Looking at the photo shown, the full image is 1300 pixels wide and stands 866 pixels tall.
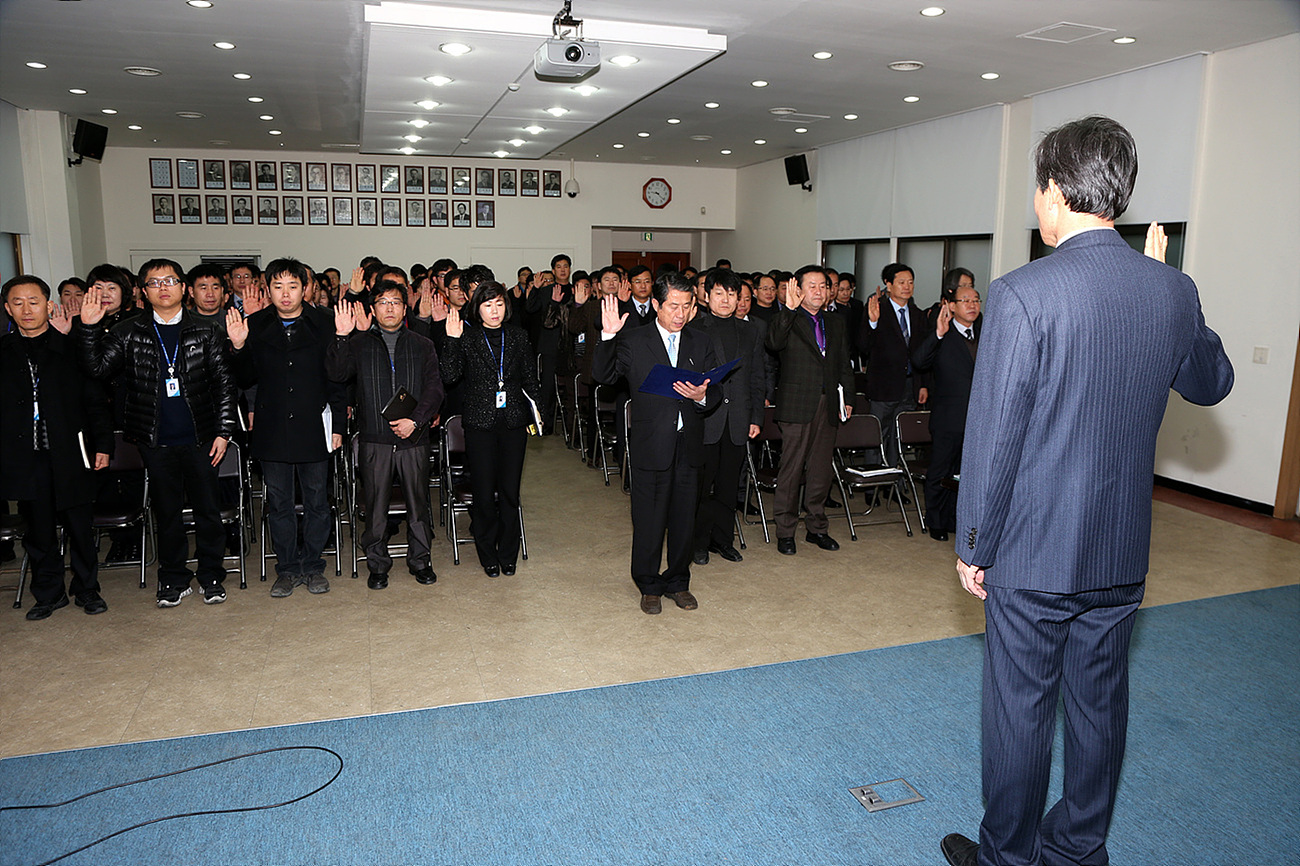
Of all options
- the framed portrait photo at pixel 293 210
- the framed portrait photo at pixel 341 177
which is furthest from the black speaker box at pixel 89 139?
the framed portrait photo at pixel 341 177

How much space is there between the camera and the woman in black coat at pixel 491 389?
523 cm

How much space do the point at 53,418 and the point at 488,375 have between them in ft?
7.44

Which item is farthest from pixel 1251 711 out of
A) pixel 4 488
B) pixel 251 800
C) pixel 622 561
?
pixel 4 488

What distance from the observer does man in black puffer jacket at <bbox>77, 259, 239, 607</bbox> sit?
A: 15.3ft

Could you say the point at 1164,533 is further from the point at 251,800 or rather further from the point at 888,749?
the point at 251,800

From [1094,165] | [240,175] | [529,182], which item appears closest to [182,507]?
[1094,165]

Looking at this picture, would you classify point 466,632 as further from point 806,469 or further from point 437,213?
point 437,213

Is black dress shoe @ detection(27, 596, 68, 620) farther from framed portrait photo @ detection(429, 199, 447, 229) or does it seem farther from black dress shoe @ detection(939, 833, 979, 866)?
framed portrait photo @ detection(429, 199, 447, 229)

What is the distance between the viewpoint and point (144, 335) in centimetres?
466

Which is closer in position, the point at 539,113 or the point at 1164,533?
the point at 1164,533

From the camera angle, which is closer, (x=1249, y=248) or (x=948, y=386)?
(x=948, y=386)

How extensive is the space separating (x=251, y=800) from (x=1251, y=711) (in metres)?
4.04

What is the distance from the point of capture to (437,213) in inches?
583

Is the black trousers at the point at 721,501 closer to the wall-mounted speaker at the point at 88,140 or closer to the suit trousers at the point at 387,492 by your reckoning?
the suit trousers at the point at 387,492
